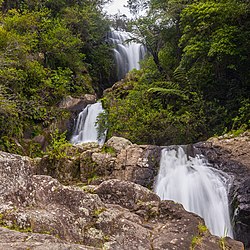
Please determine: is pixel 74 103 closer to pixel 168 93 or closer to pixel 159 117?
pixel 168 93

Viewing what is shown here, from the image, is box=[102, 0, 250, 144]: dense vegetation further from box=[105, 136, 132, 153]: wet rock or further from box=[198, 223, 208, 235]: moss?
box=[198, 223, 208, 235]: moss

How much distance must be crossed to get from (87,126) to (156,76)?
4.50m

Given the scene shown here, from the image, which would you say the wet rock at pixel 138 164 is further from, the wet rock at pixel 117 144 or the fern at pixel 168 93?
the fern at pixel 168 93

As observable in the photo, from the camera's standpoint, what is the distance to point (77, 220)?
305cm

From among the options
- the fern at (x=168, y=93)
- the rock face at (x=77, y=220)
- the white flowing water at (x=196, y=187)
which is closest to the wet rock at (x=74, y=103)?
the fern at (x=168, y=93)

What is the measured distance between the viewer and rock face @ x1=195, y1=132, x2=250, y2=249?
6195 mm

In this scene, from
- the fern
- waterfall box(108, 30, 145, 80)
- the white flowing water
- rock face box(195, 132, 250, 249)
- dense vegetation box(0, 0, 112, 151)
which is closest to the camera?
rock face box(195, 132, 250, 249)

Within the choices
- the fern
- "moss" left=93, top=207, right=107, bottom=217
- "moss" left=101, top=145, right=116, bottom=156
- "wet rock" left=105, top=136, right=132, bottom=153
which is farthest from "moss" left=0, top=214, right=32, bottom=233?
the fern

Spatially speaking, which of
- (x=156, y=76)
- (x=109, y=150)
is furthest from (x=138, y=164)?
(x=156, y=76)

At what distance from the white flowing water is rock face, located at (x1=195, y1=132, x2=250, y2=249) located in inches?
8.9

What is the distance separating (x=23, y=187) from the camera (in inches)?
119

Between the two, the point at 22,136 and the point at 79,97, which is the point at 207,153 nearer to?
the point at 22,136

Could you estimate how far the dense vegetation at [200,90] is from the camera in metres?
10.7

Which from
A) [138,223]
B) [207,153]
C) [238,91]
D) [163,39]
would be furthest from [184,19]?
[138,223]
